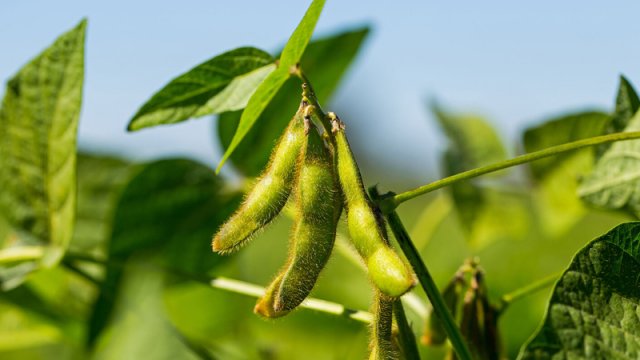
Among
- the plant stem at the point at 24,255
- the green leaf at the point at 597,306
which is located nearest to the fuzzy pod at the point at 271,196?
the green leaf at the point at 597,306

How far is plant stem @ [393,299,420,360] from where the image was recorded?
4.01 ft

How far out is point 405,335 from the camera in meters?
1.24

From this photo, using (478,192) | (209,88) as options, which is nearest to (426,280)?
(209,88)

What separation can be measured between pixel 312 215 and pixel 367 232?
0.29ft

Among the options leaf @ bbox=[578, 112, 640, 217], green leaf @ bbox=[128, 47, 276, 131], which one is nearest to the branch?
green leaf @ bbox=[128, 47, 276, 131]

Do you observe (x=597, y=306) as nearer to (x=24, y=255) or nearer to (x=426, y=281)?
(x=426, y=281)

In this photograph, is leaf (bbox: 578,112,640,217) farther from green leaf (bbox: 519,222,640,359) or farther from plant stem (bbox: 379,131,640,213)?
green leaf (bbox: 519,222,640,359)

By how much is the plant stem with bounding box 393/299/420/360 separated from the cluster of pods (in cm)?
8

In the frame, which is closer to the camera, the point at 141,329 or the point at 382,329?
the point at 382,329

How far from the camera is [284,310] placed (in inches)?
45.6

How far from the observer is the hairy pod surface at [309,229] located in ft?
3.78

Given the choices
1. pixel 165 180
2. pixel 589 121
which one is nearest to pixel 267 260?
pixel 165 180

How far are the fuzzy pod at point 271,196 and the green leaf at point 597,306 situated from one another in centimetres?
42

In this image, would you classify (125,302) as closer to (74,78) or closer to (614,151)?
(74,78)
